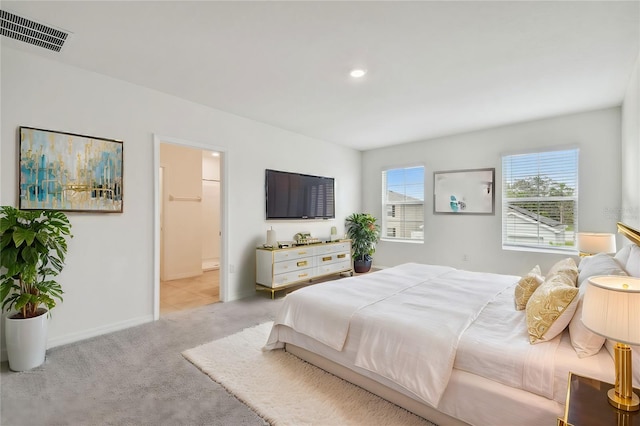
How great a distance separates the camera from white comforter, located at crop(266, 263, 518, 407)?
5.54ft

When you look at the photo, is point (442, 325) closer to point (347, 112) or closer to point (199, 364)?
point (199, 364)

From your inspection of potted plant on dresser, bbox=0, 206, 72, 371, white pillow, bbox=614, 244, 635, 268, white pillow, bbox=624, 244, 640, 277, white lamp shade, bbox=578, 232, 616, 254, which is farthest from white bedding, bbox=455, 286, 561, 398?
potted plant on dresser, bbox=0, 206, 72, 371

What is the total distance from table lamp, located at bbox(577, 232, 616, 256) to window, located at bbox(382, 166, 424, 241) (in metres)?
2.48

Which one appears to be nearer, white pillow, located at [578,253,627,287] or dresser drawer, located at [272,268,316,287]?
white pillow, located at [578,253,627,287]

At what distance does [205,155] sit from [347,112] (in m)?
3.77

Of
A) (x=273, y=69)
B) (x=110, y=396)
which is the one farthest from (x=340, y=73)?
(x=110, y=396)

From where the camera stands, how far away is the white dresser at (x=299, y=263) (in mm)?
4238

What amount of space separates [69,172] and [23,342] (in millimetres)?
1483

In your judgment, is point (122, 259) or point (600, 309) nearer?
point (600, 309)

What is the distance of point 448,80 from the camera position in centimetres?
310

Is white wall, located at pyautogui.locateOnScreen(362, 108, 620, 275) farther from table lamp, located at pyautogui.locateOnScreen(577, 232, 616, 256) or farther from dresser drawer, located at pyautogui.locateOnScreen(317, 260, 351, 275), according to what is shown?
dresser drawer, located at pyautogui.locateOnScreen(317, 260, 351, 275)

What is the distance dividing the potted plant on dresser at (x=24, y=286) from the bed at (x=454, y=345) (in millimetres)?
1855

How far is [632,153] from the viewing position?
9.64 feet

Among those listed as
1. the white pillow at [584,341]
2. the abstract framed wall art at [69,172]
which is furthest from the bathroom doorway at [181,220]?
the white pillow at [584,341]
